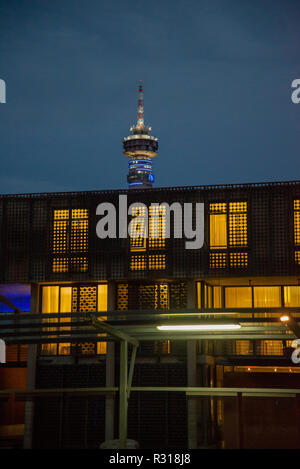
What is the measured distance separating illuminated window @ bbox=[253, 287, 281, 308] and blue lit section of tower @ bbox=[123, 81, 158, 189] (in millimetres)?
147322

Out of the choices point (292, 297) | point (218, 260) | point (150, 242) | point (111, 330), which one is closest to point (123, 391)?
point (111, 330)

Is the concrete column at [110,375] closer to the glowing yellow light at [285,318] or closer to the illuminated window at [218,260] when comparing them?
the illuminated window at [218,260]

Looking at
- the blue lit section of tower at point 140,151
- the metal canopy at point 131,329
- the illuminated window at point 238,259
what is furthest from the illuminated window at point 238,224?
the blue lit section of tower at point 140,151

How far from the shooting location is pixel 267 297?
3019cm

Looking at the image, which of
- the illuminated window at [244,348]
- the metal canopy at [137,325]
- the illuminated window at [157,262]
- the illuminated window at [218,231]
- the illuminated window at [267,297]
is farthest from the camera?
the illuminated window at [267,297]

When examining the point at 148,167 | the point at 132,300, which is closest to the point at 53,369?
the point at 132,300

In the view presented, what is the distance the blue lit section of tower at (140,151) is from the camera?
582 feet

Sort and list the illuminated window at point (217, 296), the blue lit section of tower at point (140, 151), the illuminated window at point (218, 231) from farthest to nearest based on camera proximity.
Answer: the blue lit section of tower at point (140, 151), the illuminated window at point (217, 296), the illuminated window at point (218, 231)

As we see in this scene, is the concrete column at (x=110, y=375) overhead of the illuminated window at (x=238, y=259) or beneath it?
beneath

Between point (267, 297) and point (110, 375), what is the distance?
25.7 ft

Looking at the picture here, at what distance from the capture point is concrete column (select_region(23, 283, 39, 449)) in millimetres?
27453

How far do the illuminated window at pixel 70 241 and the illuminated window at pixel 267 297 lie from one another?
25.5 feet
